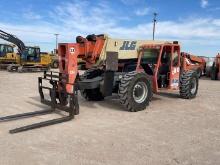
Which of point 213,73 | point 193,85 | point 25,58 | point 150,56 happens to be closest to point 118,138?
point 150,56

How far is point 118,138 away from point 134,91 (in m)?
2.87

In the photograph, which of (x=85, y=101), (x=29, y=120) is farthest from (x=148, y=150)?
(x=85, y=101)

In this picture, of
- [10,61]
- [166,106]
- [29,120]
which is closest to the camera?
[29,120]

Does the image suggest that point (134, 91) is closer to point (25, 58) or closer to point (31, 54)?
point (25, 58)

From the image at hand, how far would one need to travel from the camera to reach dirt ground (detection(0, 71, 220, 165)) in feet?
17.5

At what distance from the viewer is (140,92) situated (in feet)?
30.6

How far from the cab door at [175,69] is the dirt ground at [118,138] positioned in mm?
1315

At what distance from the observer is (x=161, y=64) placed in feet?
35.4

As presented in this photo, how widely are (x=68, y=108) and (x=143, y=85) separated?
246 cm

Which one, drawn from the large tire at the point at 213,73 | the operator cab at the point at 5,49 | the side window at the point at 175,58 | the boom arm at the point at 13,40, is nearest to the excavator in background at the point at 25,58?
the boom arm at the point at 13,40

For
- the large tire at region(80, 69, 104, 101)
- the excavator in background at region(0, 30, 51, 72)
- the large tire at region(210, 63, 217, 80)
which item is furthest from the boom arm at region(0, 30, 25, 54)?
the large tire at region(80, 69, 104, 101)

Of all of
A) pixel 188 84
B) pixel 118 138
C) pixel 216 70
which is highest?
pixel 188 84

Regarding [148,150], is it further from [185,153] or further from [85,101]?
[85,101]

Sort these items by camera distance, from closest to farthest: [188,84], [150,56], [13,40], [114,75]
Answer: [114,75]
[150,56]
[188,84]
[13,40]
